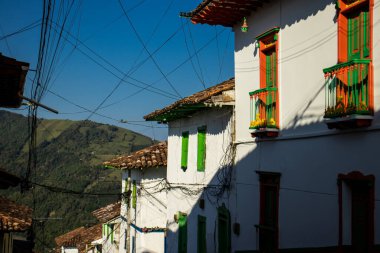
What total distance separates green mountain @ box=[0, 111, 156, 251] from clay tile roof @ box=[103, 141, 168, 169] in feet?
87.1

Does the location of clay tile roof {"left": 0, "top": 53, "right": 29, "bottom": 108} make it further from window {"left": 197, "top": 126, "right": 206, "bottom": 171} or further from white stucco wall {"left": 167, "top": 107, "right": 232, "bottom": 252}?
window {"left": 197, "top": 126, "right": 206, "bottom": 171}

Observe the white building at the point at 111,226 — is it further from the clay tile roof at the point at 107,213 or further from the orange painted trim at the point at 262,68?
the orange painted trim at the point at 262,68

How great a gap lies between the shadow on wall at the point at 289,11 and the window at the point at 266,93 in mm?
243

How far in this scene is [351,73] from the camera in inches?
303

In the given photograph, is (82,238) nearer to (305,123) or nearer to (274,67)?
(274,67)

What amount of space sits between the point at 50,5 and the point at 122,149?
13888 centimetres

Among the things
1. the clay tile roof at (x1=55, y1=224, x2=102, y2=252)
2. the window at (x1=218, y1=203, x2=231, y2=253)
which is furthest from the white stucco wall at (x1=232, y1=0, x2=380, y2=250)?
the clay tile roof at (x1=55, y1=224, x2=102, y2=252)

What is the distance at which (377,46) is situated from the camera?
7.42m

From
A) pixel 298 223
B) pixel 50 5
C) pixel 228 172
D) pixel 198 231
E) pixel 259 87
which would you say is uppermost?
pixel 50 5

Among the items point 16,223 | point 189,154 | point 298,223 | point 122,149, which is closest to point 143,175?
point 189,154

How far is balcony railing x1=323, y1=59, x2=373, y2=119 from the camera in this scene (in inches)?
293

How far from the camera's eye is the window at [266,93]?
10562 mm

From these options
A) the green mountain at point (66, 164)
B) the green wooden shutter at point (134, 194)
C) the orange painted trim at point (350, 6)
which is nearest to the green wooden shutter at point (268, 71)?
the orange painted trim at point (350, 6)

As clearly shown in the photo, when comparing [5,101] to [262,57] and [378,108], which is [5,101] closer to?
[262,57]
